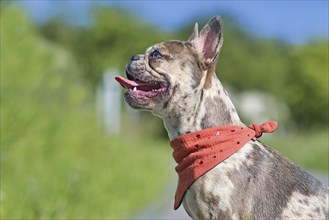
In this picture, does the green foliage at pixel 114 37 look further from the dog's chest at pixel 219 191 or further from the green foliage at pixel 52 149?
the dog's chest at pixel 219 191

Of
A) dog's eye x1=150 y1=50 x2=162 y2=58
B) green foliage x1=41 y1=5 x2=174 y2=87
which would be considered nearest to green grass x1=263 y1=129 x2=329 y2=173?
green foliage x1=41 y1=5 x2=174 y2=87

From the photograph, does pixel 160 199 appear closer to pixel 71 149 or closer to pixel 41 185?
pixel 71 149

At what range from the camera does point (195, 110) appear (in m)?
4.47

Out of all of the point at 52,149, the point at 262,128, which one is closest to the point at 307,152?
the point at 52,149

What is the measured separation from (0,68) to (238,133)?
14.6 feet

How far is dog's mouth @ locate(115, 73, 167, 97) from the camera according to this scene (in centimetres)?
454

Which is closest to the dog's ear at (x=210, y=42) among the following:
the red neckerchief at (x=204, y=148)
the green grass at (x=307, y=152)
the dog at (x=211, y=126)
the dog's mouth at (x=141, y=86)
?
the dog at (x=211, y=126)

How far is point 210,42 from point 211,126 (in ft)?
1.61

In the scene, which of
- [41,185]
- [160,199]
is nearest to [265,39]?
[160,199]

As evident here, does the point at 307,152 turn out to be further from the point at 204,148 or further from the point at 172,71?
the point at 204,148

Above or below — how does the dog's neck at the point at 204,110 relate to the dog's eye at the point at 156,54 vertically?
below

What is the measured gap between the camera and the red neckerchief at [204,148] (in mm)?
4297

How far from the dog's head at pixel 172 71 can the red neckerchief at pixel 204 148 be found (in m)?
0.23

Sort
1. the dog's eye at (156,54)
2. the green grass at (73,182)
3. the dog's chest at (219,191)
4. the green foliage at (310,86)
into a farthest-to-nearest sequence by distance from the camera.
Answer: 1. the green foliage at (310,86)
2. the green grass at (73,182)
3. the dog's eye at (156,54)
4. the dog's chest at (219,191)
